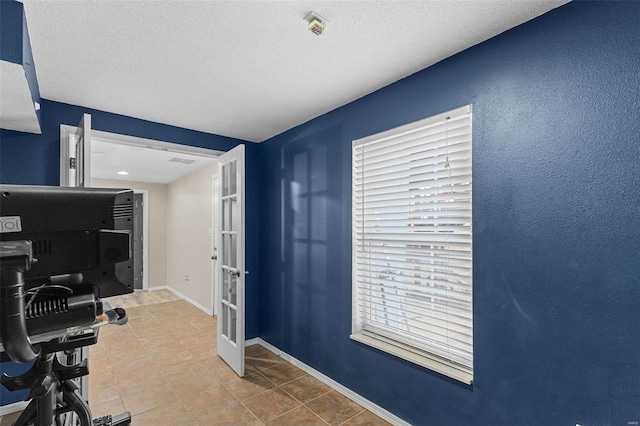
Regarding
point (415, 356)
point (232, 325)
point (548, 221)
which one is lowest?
point (232, 325)

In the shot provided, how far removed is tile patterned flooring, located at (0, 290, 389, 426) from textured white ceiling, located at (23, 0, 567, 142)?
8.04ft

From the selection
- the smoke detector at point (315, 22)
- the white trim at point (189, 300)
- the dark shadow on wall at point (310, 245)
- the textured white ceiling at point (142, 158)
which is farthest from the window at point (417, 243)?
the white trim at point (189, 300)

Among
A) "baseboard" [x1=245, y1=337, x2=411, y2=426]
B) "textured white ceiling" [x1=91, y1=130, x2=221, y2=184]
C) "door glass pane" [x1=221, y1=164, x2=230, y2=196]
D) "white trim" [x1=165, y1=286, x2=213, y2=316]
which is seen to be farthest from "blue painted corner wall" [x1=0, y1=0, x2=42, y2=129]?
"white trim" [x1=165, y1=286, x2=213, y2=316]

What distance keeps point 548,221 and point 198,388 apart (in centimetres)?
292

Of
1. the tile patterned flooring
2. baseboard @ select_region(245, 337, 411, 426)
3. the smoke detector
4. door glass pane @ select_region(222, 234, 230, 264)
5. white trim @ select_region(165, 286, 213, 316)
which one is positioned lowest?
white trim @ select_region(165, 286, 213, 316)

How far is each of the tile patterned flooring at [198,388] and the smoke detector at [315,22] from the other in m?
2.54

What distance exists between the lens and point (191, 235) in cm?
600

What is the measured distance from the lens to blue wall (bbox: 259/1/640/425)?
1.35 meters

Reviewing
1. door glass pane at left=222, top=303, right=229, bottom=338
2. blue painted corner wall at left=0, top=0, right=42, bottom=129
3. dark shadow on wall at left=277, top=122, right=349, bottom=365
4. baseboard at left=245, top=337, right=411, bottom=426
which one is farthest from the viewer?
door glass pane at left=222, top=303, right=229, bottom=338

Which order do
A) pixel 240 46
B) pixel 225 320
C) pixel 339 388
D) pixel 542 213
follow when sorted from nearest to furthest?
pixel 542 213
pixel 240 46
pixel 339 388
pixel 225 320

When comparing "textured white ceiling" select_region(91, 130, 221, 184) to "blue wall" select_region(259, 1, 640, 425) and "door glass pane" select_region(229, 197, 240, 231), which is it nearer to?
"door glass pane" select_region(229, 197, 240, 231)

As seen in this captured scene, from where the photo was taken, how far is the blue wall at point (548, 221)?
135 cm

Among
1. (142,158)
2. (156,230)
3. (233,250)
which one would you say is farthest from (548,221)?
(156,230)

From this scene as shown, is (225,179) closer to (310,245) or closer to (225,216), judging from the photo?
(225,216)
